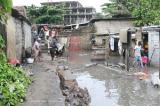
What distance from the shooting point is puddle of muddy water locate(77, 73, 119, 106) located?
12.7 meters

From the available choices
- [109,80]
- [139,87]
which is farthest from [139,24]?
[139,87]

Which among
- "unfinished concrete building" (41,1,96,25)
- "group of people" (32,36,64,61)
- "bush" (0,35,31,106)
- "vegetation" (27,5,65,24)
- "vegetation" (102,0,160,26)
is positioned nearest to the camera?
"bush" (0,35,31,106)

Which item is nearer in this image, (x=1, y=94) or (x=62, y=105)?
(x=1, y=94)

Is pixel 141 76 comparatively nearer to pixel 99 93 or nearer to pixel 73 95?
pixel 99 93

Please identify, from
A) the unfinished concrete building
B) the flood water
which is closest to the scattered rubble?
the flood water

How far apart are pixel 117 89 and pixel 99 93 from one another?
1.17m

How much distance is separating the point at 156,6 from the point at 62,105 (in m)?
20.2

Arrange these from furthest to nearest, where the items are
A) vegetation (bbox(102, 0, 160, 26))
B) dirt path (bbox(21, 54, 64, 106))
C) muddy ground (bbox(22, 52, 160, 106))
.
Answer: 1. vegetation (bbox(102, 0, 160, 26))
2. muddy ground (bbox(22, 52, 160, 106))
3. dirt path (bbox(21, 54, 64, 106))

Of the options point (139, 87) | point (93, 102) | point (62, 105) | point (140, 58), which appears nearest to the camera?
point (62, 105)

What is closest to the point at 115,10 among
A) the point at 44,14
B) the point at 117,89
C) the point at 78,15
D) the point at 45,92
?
the point at 44,14

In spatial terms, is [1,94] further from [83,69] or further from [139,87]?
[83,69]

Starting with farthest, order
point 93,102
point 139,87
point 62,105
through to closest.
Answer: point 139,87
point 93,102
point 62,105

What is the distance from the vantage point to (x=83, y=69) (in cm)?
2347

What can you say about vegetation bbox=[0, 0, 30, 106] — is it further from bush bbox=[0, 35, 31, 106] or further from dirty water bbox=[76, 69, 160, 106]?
dirty water bbox=[76, 69, 160, 106]
